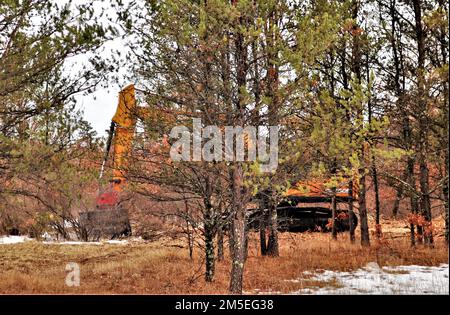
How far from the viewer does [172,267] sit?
39.3 feet

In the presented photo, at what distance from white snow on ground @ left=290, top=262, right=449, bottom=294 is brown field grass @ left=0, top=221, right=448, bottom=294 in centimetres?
46

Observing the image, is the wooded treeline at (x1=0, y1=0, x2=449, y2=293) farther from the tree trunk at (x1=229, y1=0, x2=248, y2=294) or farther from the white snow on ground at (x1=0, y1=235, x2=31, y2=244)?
the white snow on ground at (x1=0, y1=235, x2=31, y2=244)

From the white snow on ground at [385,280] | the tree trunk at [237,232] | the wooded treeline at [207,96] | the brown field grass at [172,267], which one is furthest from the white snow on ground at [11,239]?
the tree trunk at [237,232]

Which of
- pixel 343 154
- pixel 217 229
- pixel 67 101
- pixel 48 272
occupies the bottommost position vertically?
pixel 48 272

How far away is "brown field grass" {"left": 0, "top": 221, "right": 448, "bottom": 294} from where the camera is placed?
941 cm

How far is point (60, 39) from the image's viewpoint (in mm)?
8211

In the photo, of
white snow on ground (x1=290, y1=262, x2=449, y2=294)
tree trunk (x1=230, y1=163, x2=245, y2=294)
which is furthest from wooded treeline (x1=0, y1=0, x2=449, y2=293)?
white snow on ground (x1=290, y1=262, x2=449, y2=294)

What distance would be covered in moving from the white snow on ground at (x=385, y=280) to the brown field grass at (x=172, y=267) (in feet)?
1.51

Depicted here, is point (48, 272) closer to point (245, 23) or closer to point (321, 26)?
point (245, 23)

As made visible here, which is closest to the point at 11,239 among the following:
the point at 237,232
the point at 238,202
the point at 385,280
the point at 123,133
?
the point at 123,133

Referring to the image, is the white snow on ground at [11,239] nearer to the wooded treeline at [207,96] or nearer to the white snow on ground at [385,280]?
the wooded treeline at [207,96]

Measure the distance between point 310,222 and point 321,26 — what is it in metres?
14.6
